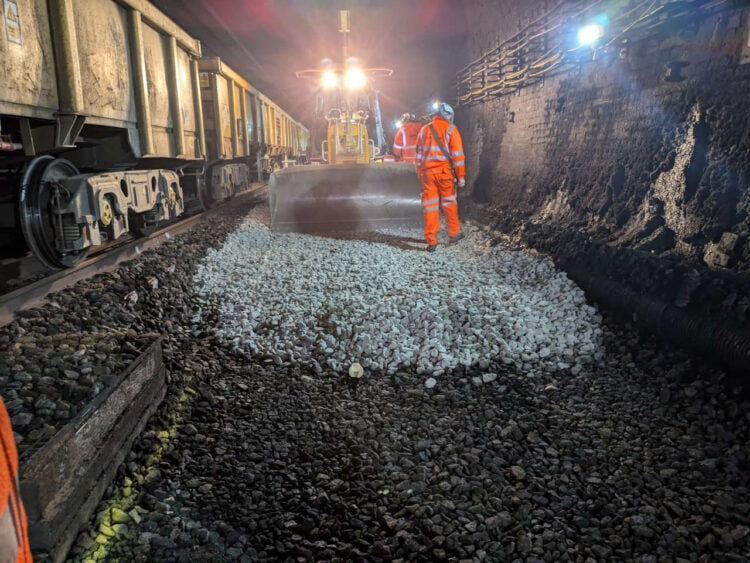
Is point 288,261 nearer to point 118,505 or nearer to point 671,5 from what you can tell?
point 118,505

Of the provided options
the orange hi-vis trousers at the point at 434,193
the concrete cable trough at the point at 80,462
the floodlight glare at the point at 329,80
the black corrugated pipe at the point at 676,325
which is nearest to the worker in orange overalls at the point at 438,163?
the orange hi-vis trousers at the point at 434,193

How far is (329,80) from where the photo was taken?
10.1 m

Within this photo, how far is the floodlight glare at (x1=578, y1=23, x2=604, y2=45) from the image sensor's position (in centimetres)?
656

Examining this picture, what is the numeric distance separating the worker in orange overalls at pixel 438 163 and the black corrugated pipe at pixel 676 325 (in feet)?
8.84

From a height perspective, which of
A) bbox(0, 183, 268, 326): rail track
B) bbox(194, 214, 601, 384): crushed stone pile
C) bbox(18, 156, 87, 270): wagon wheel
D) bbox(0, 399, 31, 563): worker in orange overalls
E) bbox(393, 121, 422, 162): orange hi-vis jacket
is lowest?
bbox(194, 214, 601, 384): crushed stone pile

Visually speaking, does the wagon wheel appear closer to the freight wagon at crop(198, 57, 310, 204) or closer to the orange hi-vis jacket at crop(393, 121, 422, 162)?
the freight wagon at crop(198, 57, 310, 204)

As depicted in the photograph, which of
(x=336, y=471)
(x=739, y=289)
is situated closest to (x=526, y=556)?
(x=336, y=471)

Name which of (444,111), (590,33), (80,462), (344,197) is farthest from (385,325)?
(590,33)

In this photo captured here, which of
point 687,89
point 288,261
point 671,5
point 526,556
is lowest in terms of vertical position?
point 526,556

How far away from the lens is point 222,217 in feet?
30.9

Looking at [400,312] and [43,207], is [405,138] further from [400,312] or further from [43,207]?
[43,207]

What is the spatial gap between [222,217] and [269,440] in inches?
283

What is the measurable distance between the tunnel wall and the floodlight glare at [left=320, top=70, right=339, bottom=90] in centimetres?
382

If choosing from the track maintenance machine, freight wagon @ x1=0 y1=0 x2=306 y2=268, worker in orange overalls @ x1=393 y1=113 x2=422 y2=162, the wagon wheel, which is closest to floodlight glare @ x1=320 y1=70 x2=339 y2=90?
worker in orange overalls @ x1=393 y1=113 x2=422 y2=162
